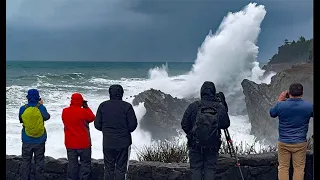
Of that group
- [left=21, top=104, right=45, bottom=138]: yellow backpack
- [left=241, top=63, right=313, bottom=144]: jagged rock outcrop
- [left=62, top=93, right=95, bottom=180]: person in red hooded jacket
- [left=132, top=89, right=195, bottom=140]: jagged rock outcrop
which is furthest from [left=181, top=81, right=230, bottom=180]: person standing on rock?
[left=132, top=89, right=195, bottom=140]: jagged rock outcrop

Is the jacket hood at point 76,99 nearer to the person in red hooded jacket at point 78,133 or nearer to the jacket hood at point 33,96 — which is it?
the person in red hooded jacket at point 78,133

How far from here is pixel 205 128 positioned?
4.35 meters

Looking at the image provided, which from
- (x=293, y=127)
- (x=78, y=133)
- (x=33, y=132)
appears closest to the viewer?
(x=293, y=127)

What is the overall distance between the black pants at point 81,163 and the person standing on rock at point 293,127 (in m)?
2.11

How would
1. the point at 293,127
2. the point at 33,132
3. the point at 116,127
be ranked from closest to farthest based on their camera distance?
the point at 293,127, the point at 116,127, the point at 33,132


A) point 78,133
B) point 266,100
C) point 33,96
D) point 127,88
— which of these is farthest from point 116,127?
point 127,88

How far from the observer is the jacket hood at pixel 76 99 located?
4.95 m

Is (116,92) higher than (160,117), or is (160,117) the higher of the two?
(116,92)

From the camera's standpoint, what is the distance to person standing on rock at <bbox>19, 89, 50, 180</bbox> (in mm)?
5102

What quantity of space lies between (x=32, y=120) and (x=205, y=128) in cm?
201

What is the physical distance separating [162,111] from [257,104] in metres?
5.01

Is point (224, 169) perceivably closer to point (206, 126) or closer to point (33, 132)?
point (206, 126)

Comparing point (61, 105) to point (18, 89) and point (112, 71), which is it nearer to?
point (18, 89)
